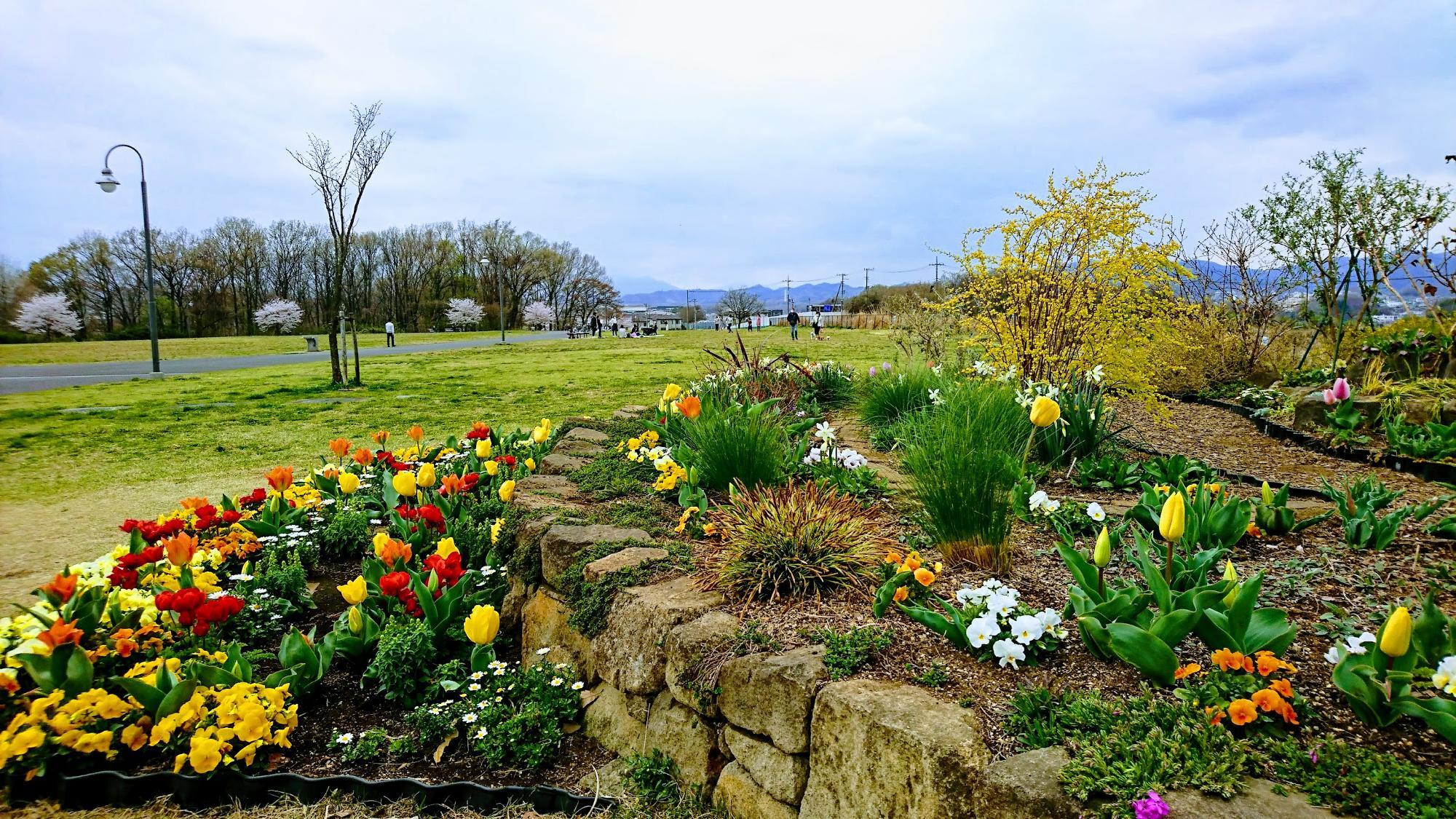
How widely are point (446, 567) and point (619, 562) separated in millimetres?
807

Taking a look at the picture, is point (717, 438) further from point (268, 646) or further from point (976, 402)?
point (268, 646)

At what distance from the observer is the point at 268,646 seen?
9.90 ft

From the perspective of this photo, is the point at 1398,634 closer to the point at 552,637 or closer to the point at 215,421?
the point at 552,637

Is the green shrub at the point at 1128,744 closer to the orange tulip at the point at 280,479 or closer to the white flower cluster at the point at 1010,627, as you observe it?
the white flower cluster at the point at 1010,627

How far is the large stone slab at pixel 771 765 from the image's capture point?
1.80m

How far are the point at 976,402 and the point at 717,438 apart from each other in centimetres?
140

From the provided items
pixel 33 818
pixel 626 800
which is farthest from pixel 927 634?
pixel 33 818

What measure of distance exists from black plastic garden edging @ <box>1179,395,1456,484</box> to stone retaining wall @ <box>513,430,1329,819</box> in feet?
12.2

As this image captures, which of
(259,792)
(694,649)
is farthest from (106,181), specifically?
(694,649)

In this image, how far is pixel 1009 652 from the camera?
175cm

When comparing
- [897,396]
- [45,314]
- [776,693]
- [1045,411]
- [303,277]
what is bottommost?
[776,693]

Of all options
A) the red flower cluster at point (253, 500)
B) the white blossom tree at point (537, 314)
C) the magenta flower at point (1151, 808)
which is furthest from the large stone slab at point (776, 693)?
the white blossom tree at point (537, 314)

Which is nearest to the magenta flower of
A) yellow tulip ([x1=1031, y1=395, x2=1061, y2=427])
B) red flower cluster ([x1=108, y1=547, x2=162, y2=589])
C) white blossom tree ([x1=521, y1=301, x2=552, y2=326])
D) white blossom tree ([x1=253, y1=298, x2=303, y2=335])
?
yellow tulip ([x1=1031, y1=395, x2=1061, y2=427])

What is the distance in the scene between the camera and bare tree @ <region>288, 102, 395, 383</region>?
33.5 ft
